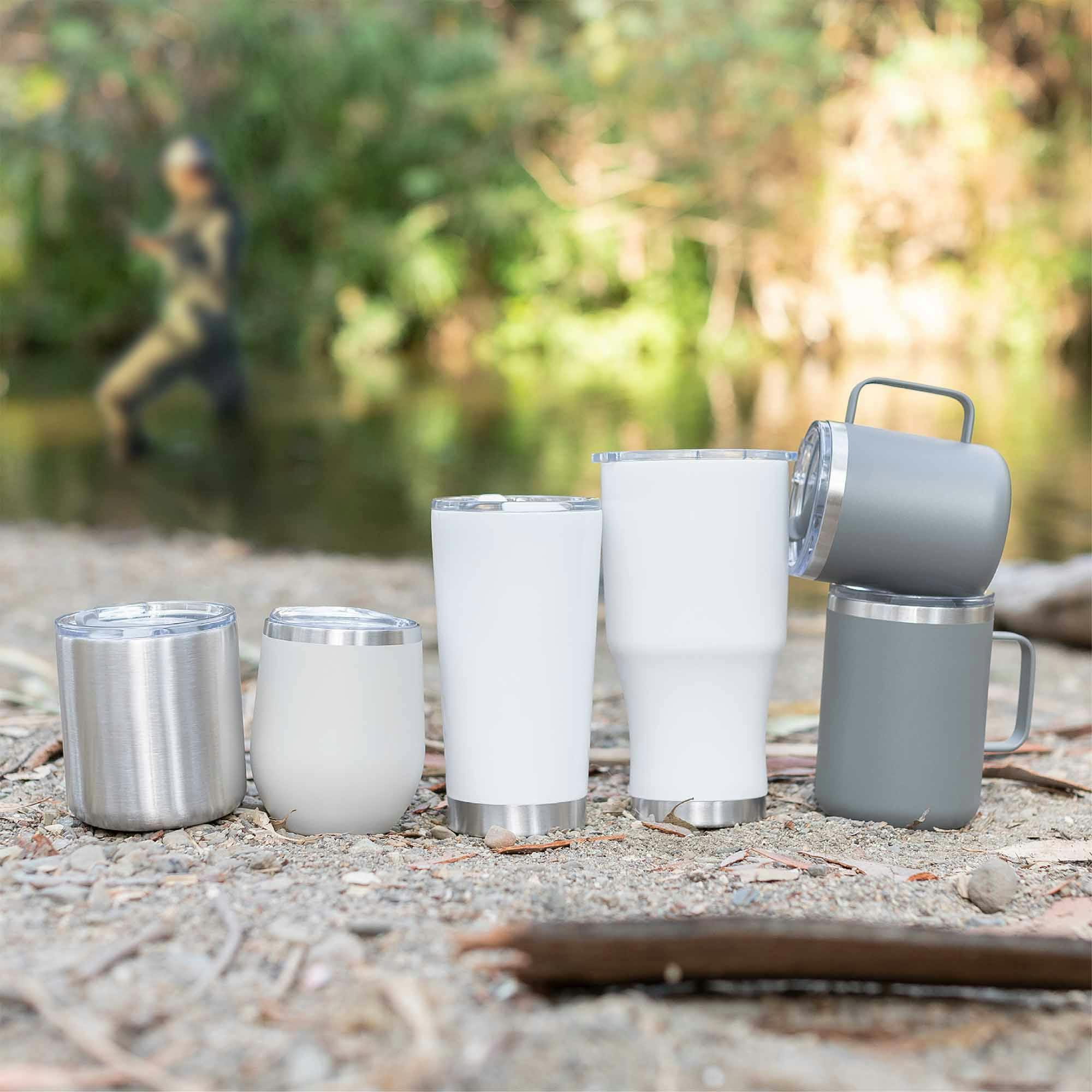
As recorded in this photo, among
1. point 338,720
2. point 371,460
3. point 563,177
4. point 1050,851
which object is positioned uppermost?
point 563,177

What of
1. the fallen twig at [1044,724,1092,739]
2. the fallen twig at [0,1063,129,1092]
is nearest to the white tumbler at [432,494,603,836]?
the fallen twig at [0,1063,129,1092]

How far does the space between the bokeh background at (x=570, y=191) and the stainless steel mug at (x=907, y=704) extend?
10.7 m

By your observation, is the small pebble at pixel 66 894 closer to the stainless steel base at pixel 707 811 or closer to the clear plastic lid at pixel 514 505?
the clear plastic lid at pixel 514 505

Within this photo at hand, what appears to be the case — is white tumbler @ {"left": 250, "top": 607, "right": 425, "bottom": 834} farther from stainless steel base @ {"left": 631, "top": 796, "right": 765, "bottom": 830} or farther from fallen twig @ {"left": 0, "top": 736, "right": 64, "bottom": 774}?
fallen twig @ {"left": 0, "top": 736, "right": 64, "bottom": 774}

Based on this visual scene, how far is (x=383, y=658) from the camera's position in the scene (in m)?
1.89

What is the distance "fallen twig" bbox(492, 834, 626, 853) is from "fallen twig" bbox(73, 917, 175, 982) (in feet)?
1.77

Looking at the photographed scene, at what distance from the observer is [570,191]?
18.4 meters

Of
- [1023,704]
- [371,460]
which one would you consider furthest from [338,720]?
[371,460]

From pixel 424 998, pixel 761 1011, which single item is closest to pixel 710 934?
pixel 761 1011

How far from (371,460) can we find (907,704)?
7.10 m

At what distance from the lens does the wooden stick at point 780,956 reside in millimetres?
1311

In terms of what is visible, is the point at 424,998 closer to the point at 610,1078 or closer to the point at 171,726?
the point at 610,1078

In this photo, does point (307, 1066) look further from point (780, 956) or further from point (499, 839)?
point (499, 839)

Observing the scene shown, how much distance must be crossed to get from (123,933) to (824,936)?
2.55 feet
